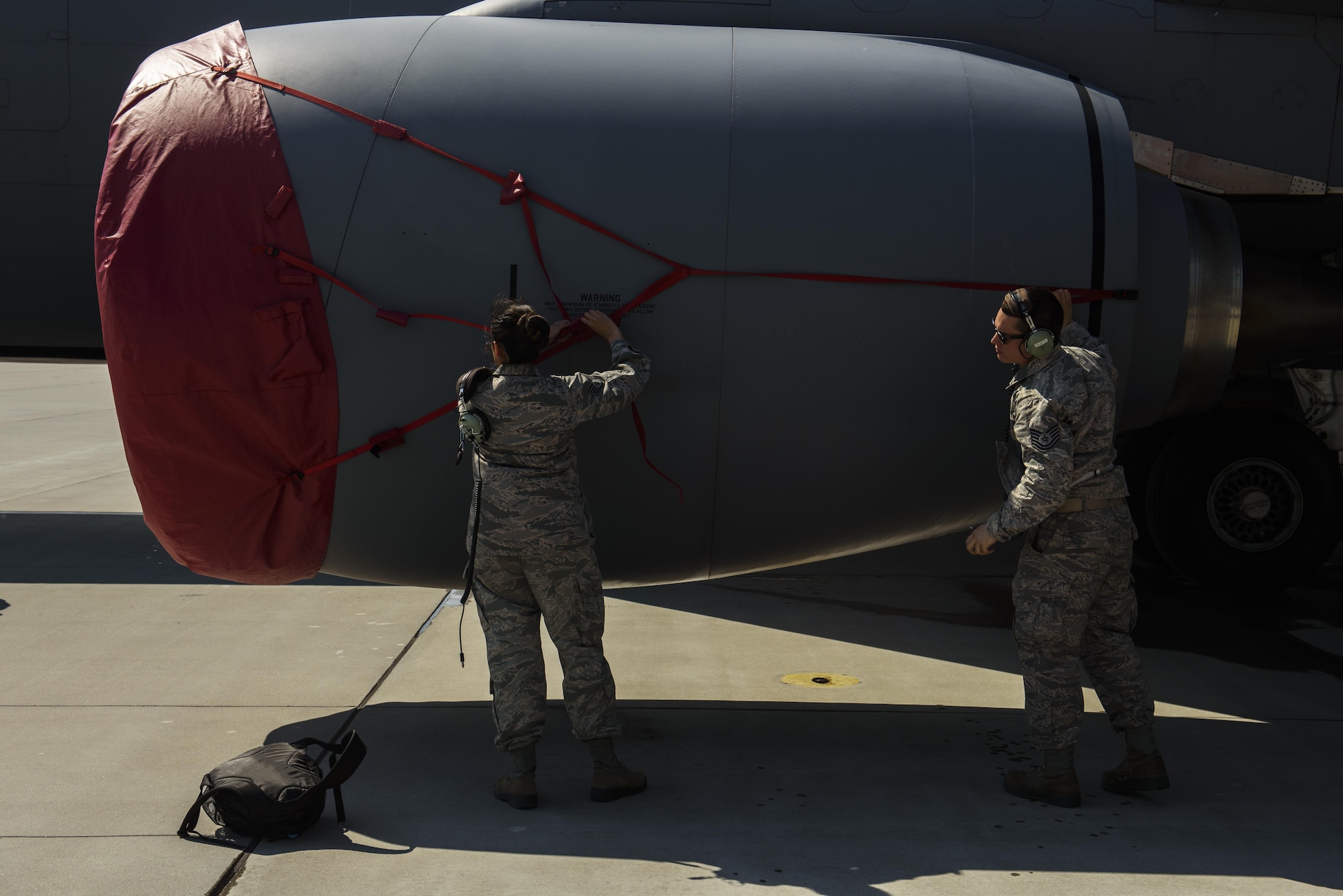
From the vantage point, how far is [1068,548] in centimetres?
401

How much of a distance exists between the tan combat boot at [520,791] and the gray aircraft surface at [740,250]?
0.86 metres

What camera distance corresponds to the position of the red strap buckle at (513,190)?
4109 millimetres

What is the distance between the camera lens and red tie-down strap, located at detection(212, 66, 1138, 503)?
4121mm

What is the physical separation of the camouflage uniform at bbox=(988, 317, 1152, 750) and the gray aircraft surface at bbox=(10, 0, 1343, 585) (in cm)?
47

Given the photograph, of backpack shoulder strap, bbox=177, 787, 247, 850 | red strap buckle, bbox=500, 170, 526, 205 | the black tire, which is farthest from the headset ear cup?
the black tire

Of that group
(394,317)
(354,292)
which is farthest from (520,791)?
(354,292)

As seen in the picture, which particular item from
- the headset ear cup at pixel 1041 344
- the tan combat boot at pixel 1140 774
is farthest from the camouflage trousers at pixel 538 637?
the tan combat boot at pixel 1140 774

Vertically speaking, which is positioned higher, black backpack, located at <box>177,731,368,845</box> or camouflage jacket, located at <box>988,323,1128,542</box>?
camouflage jacket, located at <box>988,323,1128,542</box>

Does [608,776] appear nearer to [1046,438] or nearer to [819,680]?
[819,680]

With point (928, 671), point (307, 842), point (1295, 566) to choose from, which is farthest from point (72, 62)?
point (1295, 566)

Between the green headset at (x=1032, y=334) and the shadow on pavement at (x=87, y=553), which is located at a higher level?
the green headset at (x=1032, y=334)

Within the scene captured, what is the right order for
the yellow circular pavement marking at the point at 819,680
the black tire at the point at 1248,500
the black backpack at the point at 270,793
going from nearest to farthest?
1. the black backpack at the point at 270,793
2. the yellow circular pavement marking at the point at 819,680
3. the black tire at the point at 1248,500

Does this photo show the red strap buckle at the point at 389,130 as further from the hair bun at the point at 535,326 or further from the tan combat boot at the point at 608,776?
the tan combat boot at the point at 608,776

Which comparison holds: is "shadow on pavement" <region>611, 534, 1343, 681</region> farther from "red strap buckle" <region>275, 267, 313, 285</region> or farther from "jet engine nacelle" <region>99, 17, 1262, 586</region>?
"red strap buckle" <region>275, 267, 313, 285</region>
